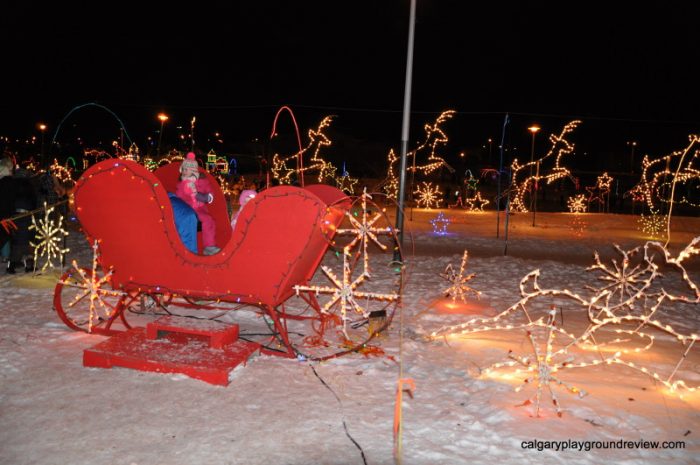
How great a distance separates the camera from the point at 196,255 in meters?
4.37

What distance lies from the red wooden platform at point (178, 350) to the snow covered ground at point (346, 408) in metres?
0.08

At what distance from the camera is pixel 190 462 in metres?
2.77

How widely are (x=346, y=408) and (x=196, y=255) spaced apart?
184 cm

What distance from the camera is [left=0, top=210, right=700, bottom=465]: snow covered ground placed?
290cm

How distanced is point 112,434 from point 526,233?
13.8 metres

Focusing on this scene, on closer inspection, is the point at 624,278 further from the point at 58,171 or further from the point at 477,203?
the point at 477,203

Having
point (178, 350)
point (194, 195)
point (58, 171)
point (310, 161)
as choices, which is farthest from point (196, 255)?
point (310, 161)

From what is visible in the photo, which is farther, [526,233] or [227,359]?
[526,233]

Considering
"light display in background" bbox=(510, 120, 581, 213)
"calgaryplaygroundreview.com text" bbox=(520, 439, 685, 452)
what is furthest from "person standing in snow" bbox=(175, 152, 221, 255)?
"light display in background" bbox=(510, 120, 581, 213)

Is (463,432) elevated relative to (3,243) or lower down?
lower down

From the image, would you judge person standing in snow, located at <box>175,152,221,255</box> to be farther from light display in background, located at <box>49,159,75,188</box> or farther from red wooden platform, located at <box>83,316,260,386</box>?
light display in background, located at <box>49,159,75,188</box>

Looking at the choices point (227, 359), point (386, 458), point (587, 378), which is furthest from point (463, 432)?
point (227, 359)

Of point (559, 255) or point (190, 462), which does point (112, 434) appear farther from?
point (559, 255)

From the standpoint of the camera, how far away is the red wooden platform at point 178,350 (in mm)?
3871
